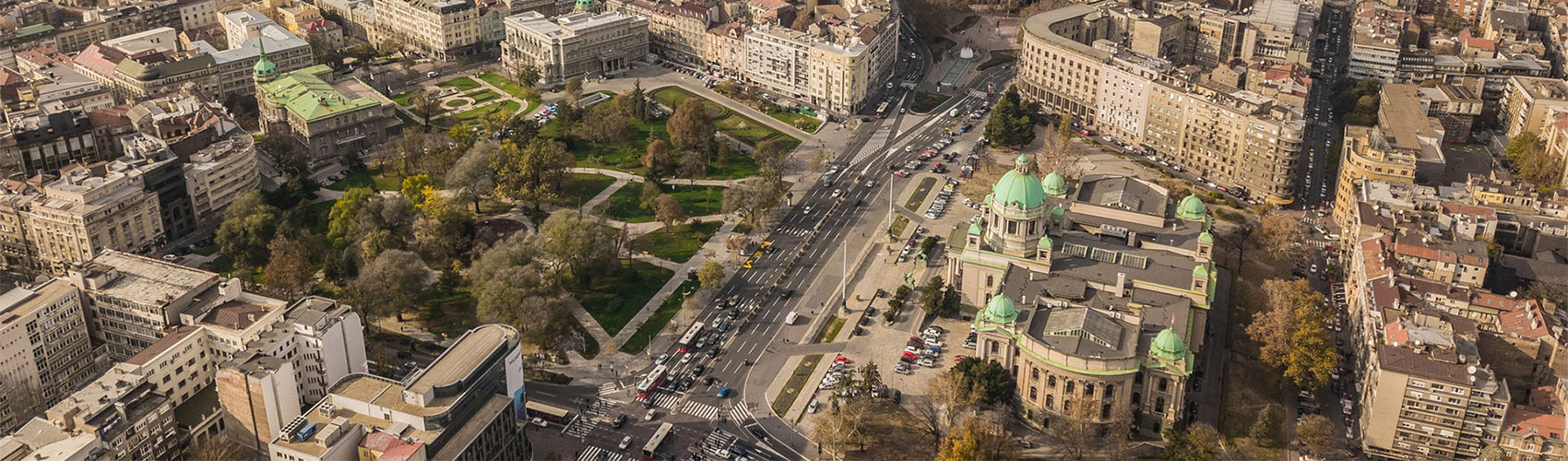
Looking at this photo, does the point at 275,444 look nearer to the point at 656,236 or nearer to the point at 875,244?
the point at 656,236

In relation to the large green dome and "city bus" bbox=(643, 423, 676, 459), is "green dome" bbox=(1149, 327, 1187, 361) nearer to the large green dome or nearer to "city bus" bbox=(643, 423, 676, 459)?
the large green dome

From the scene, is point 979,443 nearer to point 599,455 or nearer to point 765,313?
point 599,455

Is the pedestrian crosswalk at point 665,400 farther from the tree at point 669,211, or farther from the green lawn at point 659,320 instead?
the tree at point 669,211

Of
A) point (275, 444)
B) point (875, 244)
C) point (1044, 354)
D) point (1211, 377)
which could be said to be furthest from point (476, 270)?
point (1211, 377)

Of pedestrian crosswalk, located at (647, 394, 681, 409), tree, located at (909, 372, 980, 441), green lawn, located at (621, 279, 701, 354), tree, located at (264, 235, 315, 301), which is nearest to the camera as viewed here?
tree, located at (909, 372, 980, 441)

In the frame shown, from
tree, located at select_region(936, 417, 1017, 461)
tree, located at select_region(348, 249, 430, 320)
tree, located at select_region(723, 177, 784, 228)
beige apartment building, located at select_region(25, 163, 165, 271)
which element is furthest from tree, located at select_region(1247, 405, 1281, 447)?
beige apartment building, located at select_region(25, 163, 165, 271)
